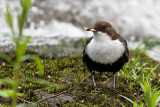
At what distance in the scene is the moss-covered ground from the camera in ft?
A: 11.1

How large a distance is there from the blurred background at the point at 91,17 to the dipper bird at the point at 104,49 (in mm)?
3643

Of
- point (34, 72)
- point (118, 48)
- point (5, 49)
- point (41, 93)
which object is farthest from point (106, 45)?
point (5, 49)

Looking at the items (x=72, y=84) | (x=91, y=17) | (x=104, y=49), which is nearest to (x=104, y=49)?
(x=104, y=49)

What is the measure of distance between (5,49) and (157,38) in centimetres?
523

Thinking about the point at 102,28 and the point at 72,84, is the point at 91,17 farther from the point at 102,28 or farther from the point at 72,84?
the point at 102,28

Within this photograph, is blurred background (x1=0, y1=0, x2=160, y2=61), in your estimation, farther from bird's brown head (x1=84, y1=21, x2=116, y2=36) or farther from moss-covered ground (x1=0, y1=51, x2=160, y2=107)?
bird's brown head (x1=84, y1=21, x2=116, y2=36)

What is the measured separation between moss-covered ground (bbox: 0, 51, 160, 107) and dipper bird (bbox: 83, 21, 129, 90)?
0.42 meters

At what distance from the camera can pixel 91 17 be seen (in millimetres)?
A: 8625

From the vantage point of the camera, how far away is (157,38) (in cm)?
827

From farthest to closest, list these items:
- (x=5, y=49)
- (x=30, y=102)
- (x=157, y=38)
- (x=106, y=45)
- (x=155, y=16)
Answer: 1. (x=155, y=16)
2. (x=157, y=38)
3. (x=5, y=49)
4. (x=106, y=45)
5. (x=30, y=102)

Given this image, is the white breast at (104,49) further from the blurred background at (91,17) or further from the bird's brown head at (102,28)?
the blurred background at (91,17)

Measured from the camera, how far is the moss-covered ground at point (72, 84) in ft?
11.1

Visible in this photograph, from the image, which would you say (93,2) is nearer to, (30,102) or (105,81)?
(105,81)

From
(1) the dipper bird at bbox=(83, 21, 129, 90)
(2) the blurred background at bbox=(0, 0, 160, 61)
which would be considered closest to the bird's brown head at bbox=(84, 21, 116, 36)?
(1) the dipper bird at bbox=(83, 21, 129, 90)
